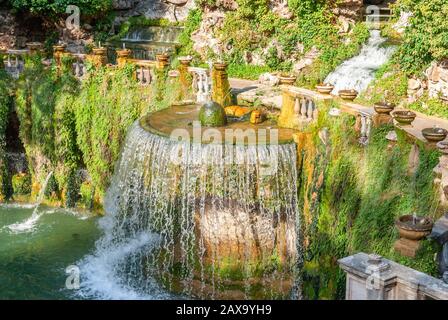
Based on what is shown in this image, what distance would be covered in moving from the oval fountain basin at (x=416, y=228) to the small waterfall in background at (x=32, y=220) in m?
11.4

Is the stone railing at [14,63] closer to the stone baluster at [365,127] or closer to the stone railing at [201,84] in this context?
the stone railing at [201,84]

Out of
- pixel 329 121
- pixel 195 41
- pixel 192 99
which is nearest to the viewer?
pixel 329 121

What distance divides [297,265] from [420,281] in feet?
20.1

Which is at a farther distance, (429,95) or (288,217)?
(429,95)

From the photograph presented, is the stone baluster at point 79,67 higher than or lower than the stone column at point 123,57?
lower

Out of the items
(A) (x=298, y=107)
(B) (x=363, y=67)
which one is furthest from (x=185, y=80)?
(B) (x=363, y=67)

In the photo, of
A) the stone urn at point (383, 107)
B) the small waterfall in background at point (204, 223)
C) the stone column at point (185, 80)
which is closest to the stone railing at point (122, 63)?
the stone column at point (185, 80)

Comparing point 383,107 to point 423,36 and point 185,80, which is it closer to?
point 185,80

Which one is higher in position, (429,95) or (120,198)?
(429,95)

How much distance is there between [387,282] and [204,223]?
22.3ft

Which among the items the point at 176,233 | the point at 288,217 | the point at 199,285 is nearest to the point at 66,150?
the point at 176,233

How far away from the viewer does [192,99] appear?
1698 cm

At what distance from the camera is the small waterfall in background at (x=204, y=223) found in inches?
515

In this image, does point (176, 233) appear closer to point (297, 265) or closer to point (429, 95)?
point (297, 265)
